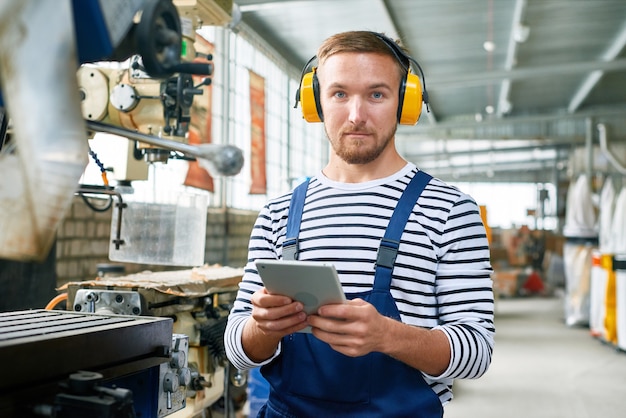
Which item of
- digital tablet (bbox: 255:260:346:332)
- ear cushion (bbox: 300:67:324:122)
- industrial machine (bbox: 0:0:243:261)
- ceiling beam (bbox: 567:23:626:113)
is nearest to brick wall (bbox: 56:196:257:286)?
ear cushion (bbox: 300:67:324:122)

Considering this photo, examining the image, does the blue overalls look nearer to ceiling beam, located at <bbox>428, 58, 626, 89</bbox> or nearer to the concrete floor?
the concrete floor

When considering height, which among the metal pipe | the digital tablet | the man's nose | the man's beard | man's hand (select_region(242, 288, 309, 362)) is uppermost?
the man's nose

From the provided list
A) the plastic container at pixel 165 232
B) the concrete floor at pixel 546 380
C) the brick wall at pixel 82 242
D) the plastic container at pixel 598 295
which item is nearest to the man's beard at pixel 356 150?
the plastic container at pixel 165 232

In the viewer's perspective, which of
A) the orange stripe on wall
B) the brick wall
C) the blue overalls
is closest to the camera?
the blue overalls

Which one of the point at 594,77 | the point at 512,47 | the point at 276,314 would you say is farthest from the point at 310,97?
the point at 594,77

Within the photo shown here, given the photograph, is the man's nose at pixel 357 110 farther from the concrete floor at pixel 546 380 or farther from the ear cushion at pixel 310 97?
the concrete floor at pixel 546 380

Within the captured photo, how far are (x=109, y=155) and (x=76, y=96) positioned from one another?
4.68ft

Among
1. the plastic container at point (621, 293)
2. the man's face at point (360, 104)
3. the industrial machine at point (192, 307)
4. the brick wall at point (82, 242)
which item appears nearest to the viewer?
the man's face at point (360, 104)

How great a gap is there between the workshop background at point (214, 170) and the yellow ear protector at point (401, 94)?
161mm

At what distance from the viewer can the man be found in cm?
108

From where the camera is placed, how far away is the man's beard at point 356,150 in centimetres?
125

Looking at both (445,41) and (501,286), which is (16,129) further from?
(501,286)

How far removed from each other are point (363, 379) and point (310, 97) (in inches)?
23.9

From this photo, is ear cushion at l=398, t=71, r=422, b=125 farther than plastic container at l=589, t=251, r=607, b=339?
No
